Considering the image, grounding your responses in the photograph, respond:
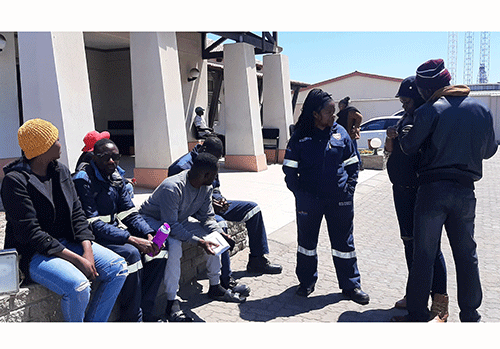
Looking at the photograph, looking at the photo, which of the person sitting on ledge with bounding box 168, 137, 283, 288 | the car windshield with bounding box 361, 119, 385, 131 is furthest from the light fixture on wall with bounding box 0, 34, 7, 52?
the car windshield with bounding box 361, 119, 385, 131

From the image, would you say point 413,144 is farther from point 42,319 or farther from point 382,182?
point 382,182

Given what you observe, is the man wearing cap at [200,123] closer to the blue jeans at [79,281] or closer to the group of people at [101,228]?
the group of people at [101,228]

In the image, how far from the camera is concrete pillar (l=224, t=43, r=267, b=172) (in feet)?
40.1

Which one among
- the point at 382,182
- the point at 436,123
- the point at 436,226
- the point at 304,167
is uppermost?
the point at 436,123

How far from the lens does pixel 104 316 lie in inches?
124

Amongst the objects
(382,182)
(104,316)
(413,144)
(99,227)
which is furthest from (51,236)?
(382,182)

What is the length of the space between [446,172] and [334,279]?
1877 millimetres

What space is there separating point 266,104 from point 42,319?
1242 cm

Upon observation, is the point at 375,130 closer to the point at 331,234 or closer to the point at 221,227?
the point at 331,234

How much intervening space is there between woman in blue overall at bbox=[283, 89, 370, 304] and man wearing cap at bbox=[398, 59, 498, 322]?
0.78 metres

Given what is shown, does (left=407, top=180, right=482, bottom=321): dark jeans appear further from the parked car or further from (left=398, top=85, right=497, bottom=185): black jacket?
the parked car

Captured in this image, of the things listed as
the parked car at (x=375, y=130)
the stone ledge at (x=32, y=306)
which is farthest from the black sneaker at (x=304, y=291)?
the parked car at (x=375, y=130)

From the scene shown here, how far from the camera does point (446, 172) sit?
3205 mm

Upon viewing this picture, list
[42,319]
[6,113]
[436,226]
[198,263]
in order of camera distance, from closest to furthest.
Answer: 1. [42,319]
2. [436,226]
3. [198,263]
4. [6,113]
